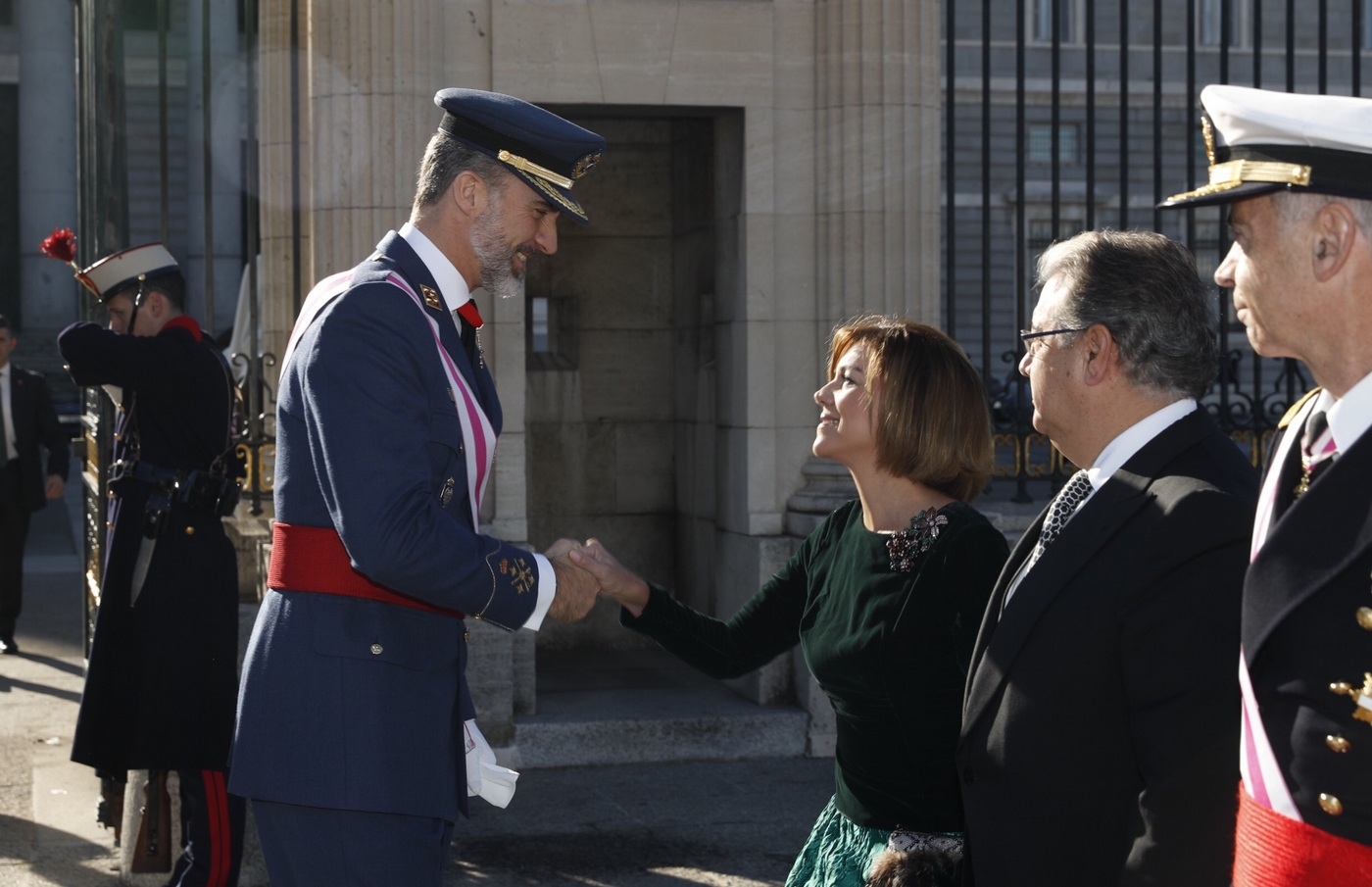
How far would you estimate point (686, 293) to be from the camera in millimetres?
7535

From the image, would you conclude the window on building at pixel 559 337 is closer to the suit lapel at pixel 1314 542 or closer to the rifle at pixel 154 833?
the rifle at pixel 154 833

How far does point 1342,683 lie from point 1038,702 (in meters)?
0.56

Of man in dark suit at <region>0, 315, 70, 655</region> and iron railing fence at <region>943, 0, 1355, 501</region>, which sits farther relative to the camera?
iron railing fence at <region>943, 0, 1355, 501</region>

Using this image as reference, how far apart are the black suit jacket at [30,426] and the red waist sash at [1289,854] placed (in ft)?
28.0

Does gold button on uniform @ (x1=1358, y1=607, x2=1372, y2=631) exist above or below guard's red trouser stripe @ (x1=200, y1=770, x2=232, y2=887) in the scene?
above

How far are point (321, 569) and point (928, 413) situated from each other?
1.09 meters

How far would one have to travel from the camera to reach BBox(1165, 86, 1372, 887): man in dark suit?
178cm

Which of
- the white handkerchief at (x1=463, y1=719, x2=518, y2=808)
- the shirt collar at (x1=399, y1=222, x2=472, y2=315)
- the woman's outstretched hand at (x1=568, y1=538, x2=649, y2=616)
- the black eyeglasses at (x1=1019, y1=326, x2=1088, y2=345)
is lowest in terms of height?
the white handkerchief at (x1=463, y1=719, x2=518, y2=808)

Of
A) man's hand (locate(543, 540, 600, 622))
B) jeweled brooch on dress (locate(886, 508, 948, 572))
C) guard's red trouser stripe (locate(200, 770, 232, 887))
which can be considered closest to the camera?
jeweled brooch on dress (locate(886, 508, 948, 572))

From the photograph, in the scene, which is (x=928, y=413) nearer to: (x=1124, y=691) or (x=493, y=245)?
(x=493, y=245)

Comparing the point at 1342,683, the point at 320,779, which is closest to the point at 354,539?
the point at 320,779

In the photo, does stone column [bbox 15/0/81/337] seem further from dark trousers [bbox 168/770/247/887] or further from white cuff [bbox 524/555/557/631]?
white cuff [bbox 524/555/557/631]

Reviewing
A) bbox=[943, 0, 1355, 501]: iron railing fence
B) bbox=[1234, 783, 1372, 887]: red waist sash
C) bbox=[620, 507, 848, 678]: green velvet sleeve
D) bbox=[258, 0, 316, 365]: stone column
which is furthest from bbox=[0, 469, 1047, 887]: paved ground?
bbox=[943, 0, 1355, 501]: iron railing fence

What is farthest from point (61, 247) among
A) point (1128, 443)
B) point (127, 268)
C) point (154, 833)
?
point (1128, 443)
